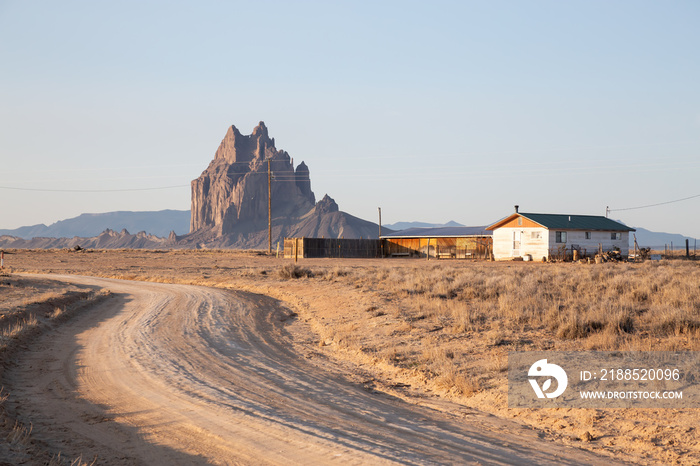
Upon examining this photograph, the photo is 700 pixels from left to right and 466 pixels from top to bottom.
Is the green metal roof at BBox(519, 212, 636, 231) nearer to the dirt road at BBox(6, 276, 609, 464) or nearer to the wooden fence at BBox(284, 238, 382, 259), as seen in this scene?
the wooden fence at BBox(284, 238, 382, 259)

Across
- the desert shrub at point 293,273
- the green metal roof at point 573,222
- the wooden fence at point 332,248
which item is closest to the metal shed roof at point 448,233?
the wooden fence at point 332,248

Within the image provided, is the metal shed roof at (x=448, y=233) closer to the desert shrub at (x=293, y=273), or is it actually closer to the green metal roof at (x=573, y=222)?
the green metal roof at (x=573, y=222)

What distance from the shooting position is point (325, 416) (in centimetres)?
764

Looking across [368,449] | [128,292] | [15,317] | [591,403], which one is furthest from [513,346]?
[128,292]

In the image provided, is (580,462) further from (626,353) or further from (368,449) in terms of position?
(626,353)

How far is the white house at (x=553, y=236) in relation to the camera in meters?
52.4

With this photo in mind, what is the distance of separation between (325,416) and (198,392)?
2.27m

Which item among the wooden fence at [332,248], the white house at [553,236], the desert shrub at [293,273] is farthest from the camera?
the wooden fence at [332,248]

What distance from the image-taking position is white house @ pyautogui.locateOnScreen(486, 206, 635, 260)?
52.4 m

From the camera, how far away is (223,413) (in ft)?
24.8

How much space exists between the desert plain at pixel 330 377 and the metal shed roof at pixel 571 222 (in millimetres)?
33390

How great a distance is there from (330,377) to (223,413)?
10.6ft

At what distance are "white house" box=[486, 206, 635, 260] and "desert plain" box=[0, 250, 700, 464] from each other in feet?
107

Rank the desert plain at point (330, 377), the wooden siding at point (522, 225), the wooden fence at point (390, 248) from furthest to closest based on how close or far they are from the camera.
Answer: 1. the wooden fence at point (390, 248)
2. the wooden siding at point (522, 225)
3. the desert plain at point (330, 377)
